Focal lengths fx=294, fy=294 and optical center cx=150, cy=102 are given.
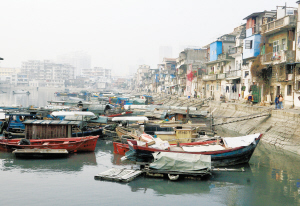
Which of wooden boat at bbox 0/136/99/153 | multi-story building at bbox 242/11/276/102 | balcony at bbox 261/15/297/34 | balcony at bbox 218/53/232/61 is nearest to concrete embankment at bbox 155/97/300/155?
multi-story building at bbox 242/11/276/102

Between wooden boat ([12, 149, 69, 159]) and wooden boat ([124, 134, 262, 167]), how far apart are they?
16.1 ft

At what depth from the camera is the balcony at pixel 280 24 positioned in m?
29.5

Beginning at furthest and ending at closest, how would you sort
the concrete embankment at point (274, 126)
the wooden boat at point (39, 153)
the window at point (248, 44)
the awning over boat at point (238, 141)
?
the window at point (248, 44), the concrete embankment at point (274, 126), the wooden boat at point (39, 153), the awning over boat at point (238, 141)

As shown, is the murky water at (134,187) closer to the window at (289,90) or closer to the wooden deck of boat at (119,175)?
the wooden deck of boat at (119,175)

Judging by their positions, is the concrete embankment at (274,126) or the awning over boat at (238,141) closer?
the awning over boat at (238,141)

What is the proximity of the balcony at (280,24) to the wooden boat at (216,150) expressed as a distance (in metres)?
16.1

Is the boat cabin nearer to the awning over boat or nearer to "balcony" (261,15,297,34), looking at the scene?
the awning over boat

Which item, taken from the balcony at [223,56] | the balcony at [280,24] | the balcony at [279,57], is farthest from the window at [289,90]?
the balcony at [223,56]

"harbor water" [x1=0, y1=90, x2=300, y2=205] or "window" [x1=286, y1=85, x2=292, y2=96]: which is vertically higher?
"window" [x1=286, y1=85, x2=292, y2=96]

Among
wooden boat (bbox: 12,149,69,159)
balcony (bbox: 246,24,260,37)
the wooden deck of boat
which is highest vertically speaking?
balcony (bbox: 246,24,260,37)

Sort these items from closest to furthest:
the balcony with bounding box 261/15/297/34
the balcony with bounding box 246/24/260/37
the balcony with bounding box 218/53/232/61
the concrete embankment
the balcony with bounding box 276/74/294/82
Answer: the concrete embankment < the balcony with bounding box 261/15/297/34 < the balcony with bounding box 276/74/294/82 < the balcony with bounding box 246/24/260/37 < the balcony with bounding box 218/53/232/61

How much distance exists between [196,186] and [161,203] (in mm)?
2657

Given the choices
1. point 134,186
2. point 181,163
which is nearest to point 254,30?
point 181,163

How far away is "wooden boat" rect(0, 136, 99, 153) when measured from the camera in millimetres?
20859
